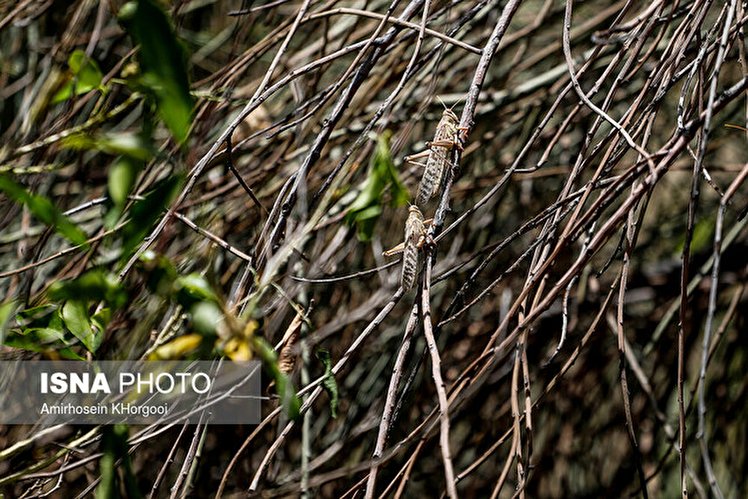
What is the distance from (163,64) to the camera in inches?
17.5

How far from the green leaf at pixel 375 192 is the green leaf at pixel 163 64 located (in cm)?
25

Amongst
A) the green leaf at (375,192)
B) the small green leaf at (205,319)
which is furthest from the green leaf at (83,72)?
the small green leaf at (205,319)

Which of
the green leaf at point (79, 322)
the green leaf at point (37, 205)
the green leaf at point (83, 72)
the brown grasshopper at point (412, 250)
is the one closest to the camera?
the green leaf at point (37, 205)

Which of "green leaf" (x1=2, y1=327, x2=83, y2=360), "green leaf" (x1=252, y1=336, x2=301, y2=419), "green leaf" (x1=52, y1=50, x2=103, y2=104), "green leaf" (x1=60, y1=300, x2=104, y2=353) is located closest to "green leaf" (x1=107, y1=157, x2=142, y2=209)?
"green leaf" (x1=252, y1=336, x2=301, y2=419)

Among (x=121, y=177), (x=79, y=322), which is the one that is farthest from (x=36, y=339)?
(x=121, y=177)

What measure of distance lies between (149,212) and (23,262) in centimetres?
81

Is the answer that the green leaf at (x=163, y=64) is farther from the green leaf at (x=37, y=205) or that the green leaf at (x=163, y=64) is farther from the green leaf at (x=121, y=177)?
the green leaf at (x=37, y=205)

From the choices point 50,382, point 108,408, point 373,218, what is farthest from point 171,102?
point 50,382

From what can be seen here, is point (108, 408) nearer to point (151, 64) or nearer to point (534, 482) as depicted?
point (151, 64)

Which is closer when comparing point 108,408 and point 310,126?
point 108,408

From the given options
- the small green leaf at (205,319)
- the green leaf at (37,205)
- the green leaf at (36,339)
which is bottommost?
the green leaf at (36,339)

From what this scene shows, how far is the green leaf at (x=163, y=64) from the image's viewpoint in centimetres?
43

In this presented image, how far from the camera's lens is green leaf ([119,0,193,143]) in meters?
0.43

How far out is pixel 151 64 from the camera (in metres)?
0.44
